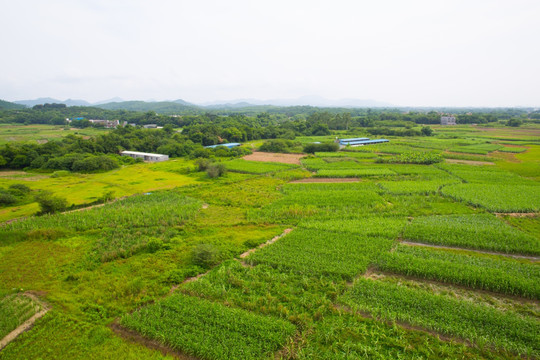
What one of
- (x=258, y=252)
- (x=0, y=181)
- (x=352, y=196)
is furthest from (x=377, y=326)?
(x=0, y=181)

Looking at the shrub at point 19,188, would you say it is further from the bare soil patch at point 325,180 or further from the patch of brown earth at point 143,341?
the bare soil patch at point 325,180

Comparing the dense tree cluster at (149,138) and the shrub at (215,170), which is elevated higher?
the dense tree cluster at (149,138)

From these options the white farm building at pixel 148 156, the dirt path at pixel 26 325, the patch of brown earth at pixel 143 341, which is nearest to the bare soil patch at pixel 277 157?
the white farm building at pixel 148 156

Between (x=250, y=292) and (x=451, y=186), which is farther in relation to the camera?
(x=451, y=186)

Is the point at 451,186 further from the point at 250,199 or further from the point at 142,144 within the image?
the point at 142,144

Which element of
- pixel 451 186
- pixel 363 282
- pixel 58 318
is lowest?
A: pixel 58 318

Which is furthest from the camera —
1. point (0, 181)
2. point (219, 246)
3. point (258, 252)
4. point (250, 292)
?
point (0, 181)

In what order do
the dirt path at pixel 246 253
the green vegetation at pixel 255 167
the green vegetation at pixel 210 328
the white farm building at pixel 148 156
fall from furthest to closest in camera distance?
1. the white farm building at pixel 148 156
2. the green vegetation at pixel 255 167
3. the dirt path at pixel 246 253
4. the green vegetation at pixel 210 328
